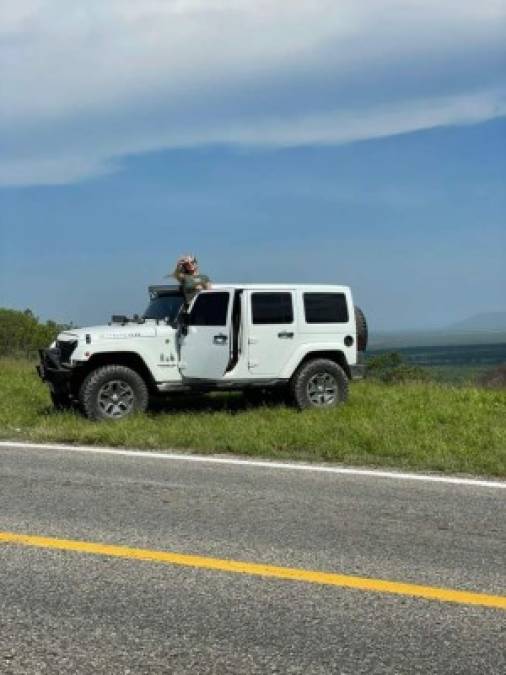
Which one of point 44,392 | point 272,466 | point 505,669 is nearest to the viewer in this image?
point 505,669

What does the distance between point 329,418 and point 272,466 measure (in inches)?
107

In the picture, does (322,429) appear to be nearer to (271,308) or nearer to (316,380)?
(316,380)

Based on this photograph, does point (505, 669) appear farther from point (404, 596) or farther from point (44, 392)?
point (44, 392)

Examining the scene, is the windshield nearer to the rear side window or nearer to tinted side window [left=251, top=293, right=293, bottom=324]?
tinted side window [left=251, top=293, right=293, bottom=324]

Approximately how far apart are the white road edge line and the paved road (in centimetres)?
26

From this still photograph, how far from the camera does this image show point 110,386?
11.0m

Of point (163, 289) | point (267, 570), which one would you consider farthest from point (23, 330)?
point (267, 570)

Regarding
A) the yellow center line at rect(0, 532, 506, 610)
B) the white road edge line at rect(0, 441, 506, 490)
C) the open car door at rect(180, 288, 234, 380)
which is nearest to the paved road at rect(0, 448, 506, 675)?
the yellow center line at rect(0, 532, 506, 610)

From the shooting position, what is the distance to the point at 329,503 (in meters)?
6.40

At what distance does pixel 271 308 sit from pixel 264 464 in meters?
3.91

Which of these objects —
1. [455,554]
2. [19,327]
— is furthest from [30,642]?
[19,327]

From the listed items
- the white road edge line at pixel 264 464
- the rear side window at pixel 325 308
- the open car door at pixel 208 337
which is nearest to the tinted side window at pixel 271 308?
the rear side window at pixel 325 308

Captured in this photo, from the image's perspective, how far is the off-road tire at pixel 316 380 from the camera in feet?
38.6

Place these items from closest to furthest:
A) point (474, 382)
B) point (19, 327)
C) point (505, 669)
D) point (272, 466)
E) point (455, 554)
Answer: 1. point (505, 669)
2. point (455, 554)
3. point (272, 466)
4. point (474, 382)
5. point (19, 327)
